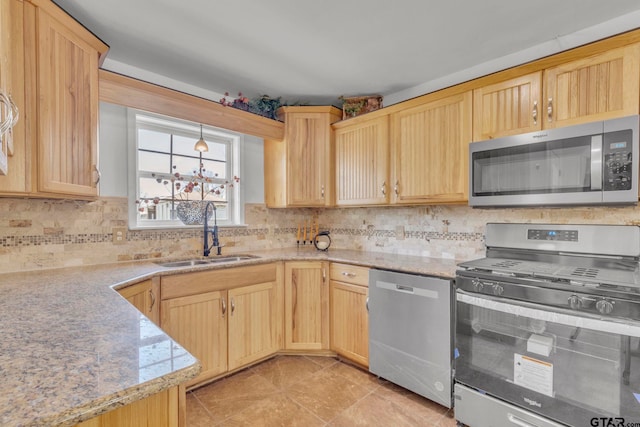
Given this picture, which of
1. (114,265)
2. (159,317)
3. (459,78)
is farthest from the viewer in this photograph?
(459,78)

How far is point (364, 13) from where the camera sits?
1.74m

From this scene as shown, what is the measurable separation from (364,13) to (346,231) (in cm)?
200

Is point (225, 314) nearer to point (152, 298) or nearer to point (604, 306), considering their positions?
point (152, 298)

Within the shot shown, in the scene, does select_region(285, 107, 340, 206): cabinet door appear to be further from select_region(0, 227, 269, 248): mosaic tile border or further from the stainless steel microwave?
the stainless steel microwave

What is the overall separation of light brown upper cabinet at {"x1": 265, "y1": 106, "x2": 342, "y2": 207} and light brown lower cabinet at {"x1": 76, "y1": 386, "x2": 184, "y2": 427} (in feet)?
7.35

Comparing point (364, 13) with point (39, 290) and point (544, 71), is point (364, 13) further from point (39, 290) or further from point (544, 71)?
point (39, 290)

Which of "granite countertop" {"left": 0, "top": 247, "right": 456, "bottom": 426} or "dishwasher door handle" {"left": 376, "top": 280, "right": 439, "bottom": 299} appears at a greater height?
"granite countertop" {"left": 0, "top": 247, "right": 456, "bottom": 426}

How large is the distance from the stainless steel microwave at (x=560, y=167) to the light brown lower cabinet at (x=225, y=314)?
1.70 meters

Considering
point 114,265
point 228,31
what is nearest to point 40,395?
point 114,265

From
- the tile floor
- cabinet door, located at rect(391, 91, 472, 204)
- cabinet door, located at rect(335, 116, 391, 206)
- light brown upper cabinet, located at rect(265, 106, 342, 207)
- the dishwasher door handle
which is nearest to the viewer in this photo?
the tile floor

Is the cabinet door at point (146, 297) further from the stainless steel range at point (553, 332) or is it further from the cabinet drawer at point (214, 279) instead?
the stainless steel range at point (553, 332)

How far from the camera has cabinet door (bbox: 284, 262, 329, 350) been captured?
8.41 feet

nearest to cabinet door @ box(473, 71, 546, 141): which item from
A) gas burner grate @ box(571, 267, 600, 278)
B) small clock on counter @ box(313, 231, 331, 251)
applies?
gas burner grate @ box(571, 267, 600, 278)

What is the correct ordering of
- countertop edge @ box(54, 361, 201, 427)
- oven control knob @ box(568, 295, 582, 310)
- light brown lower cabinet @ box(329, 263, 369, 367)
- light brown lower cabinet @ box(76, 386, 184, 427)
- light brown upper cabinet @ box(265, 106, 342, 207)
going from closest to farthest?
countertop edge @ box(54, 361, 201, 427)
light brown lower cabinet @ box(76, 386, 184, 427)
oven control knob @ box(568, 295, 582, 310)
light brown lower cabinet @ box(329, 263, 369, 367)
light brown upper cabinet @ box(265, 106, 342, 207)
